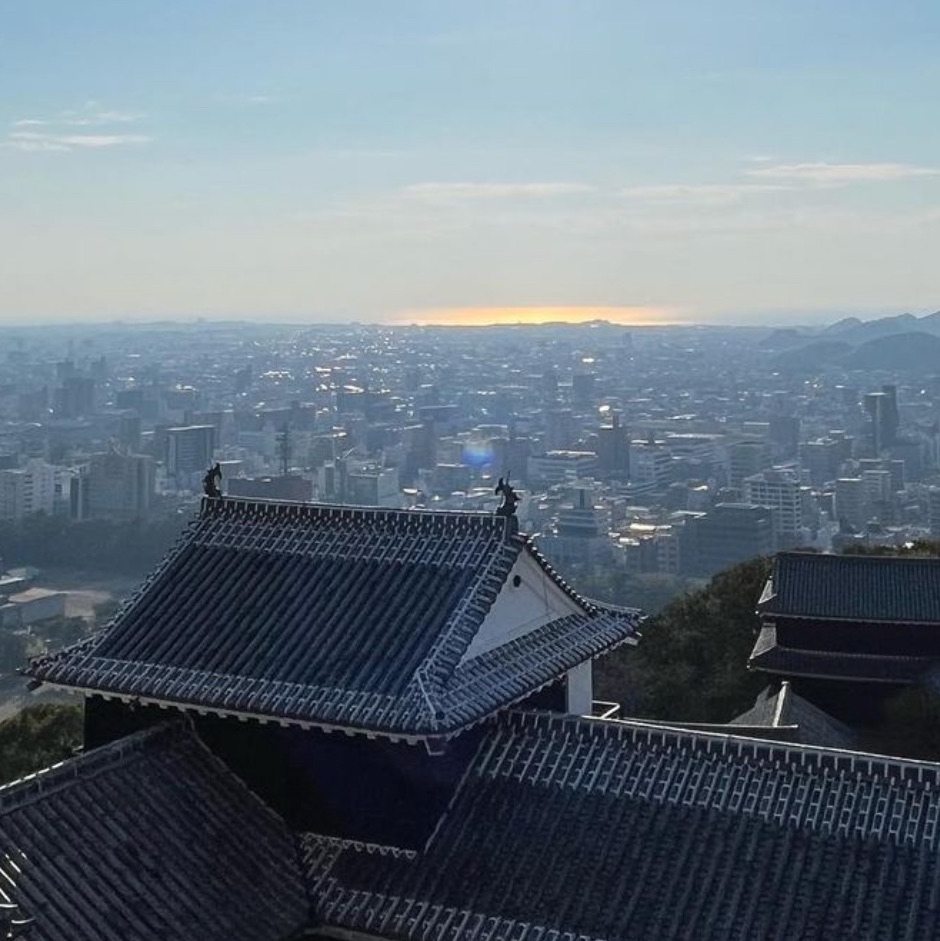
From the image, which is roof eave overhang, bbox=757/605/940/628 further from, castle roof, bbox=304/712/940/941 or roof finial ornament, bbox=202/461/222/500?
castle roof, bbox=304/712/940/941

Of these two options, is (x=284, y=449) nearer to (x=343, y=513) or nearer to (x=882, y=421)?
(x=882, y=421)

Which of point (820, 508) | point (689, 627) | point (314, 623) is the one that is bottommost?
point (820, 508)

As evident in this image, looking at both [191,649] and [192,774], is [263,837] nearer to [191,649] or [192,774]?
[192,774]

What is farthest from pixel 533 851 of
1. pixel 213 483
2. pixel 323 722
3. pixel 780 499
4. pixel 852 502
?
pixel 852 502

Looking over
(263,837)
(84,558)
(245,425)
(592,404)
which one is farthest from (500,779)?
(592,404)

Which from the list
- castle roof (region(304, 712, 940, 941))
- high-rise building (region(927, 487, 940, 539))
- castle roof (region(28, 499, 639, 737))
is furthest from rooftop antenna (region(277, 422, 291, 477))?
castle roof (region(304, 712, 940, 941))
